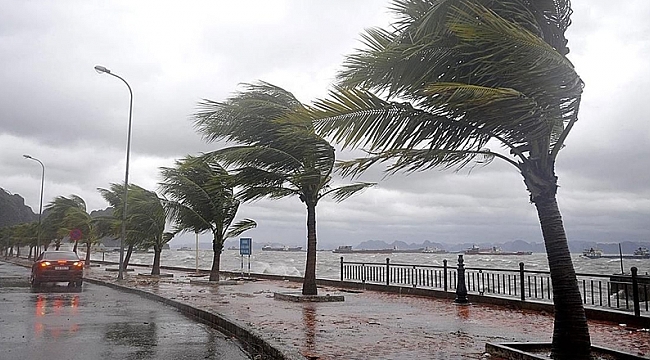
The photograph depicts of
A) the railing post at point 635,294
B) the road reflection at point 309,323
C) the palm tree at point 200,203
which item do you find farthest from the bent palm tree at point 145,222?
the railing post at point 635,294

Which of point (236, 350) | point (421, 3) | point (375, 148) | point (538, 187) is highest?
point (421, 3)

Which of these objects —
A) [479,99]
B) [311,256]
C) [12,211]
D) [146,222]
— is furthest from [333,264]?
[12,211]

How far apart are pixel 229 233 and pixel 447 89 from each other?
19.8 meters

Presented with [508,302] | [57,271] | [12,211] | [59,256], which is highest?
[12,211]

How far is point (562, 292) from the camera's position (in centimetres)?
766

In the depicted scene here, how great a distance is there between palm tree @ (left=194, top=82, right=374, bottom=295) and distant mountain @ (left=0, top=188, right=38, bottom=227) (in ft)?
471

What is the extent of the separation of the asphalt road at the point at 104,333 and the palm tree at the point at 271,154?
14.2 ft

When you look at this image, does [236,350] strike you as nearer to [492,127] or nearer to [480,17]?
[492,127]

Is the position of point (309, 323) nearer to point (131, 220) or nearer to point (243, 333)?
point (243, 333)

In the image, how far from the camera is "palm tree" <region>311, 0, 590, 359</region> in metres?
7.27

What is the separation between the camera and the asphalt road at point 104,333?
29.2ft

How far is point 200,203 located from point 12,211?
14555 centimetres

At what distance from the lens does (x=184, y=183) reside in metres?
25.9

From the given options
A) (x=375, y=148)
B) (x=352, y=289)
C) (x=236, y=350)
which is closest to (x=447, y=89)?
(x=375, y=148)
